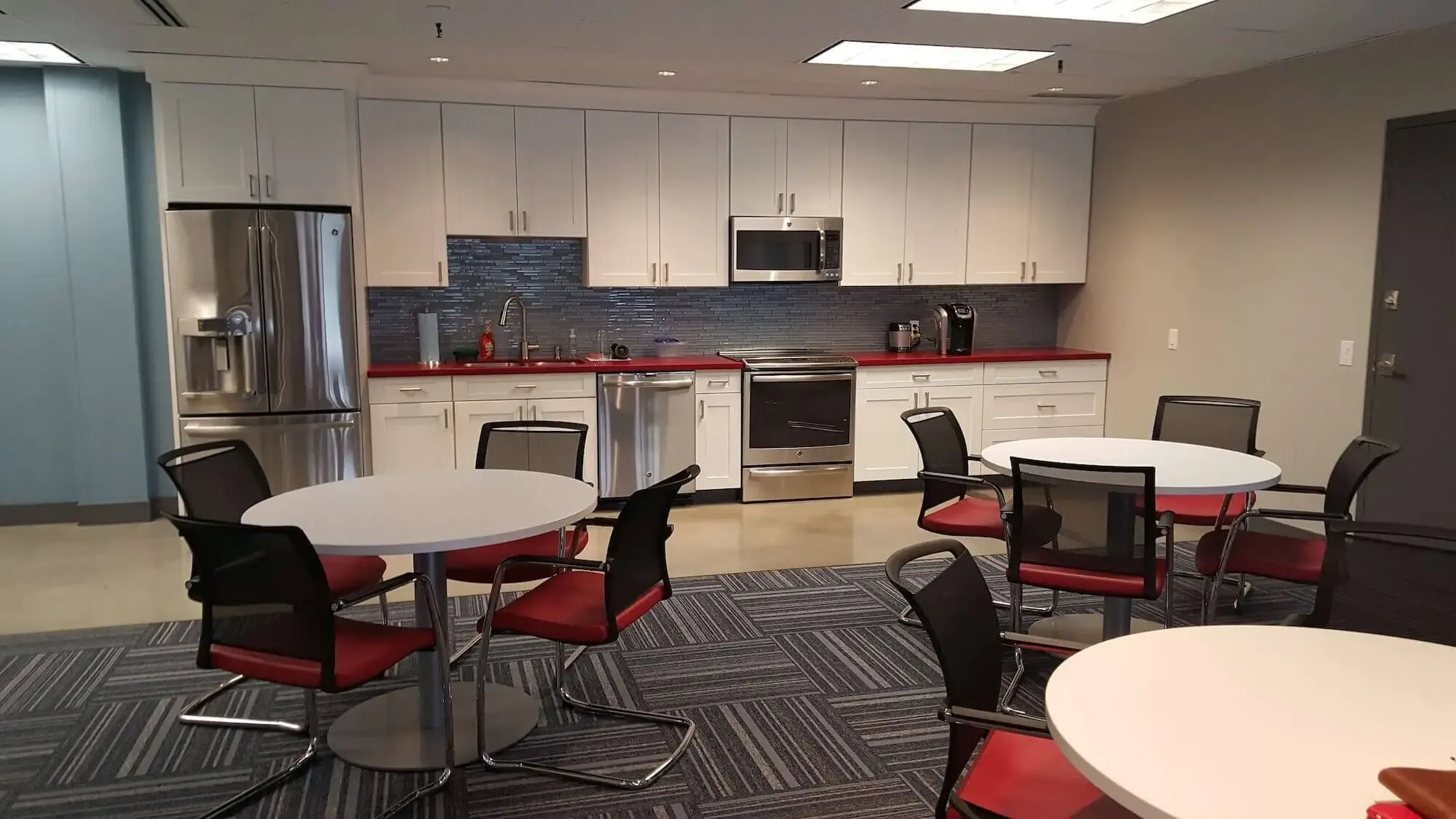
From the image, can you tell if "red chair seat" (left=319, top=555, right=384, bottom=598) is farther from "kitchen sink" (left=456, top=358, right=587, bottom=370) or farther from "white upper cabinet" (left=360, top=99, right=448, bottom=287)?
"white upper cabinet" (left=360, top=99, right=448, bottom=287)

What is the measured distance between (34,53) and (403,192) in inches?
71.7

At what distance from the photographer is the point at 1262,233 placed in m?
5.29

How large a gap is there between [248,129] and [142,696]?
3.06 metres

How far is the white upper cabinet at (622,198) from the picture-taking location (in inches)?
232

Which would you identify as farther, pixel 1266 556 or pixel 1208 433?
pixel 1208 433

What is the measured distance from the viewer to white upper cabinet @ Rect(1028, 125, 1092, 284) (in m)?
6.58

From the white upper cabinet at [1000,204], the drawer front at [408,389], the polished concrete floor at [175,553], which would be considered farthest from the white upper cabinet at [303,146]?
the white upper cabinet at [1000,204]

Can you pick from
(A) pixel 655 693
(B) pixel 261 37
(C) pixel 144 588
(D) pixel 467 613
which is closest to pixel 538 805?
(A) pixel 655 693

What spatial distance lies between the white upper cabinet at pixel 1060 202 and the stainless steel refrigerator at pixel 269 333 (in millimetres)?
4318

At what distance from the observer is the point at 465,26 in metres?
4.32

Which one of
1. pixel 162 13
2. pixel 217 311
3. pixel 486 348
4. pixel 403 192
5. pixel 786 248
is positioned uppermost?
pixel 162 13

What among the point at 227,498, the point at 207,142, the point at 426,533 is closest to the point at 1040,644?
the point at 426,533

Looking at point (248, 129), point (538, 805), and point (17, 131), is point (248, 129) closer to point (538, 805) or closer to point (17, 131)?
Answer: point (17, 131)

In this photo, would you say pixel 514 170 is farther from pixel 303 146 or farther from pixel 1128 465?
pixel 1128 465
